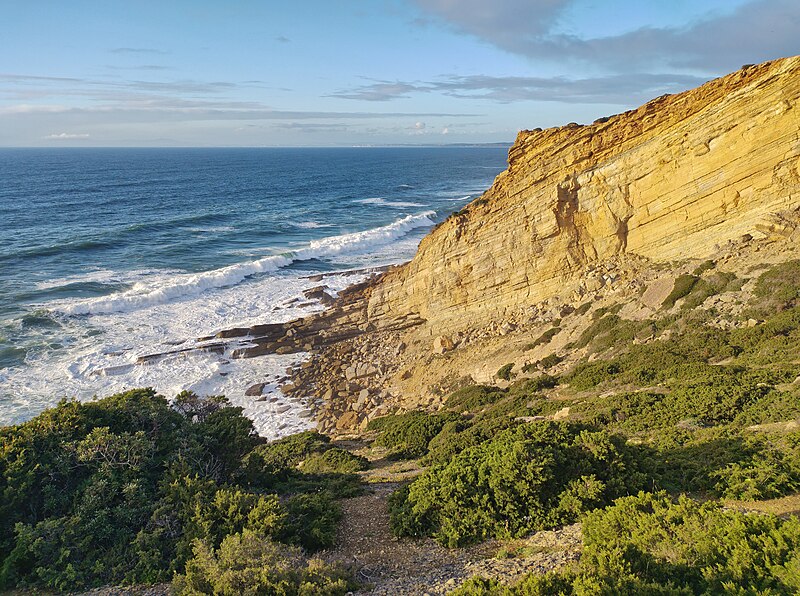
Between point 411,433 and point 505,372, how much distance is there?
5.51 meters

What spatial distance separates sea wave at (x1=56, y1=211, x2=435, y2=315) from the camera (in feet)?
114

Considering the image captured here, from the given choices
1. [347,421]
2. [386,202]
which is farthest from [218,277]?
[386,202]

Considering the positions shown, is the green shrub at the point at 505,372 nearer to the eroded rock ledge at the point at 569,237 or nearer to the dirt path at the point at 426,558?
the eroded rock ledge at the point at 569,237

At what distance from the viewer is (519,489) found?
9281 mm

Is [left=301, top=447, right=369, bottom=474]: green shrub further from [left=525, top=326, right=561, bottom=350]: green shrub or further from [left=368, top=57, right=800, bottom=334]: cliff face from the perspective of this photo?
[left=368, top=57, right=800, bottom=334]: cliff face

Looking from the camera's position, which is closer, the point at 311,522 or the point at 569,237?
the point at 311,522

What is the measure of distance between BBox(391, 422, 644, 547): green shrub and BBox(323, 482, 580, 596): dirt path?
286mm

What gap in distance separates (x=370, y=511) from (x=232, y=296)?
1165 inches

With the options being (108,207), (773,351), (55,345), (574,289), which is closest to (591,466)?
(773,351)

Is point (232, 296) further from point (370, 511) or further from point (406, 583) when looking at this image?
point (406, 583)

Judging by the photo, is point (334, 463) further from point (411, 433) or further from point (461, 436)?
point (461, 436)

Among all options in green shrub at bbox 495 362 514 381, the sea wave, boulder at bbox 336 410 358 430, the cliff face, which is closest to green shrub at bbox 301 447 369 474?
boulder at bbox 336 410 358 430

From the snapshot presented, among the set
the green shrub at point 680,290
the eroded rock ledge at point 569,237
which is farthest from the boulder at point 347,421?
the green shrub at point 680,290

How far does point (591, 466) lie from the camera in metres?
9.66
